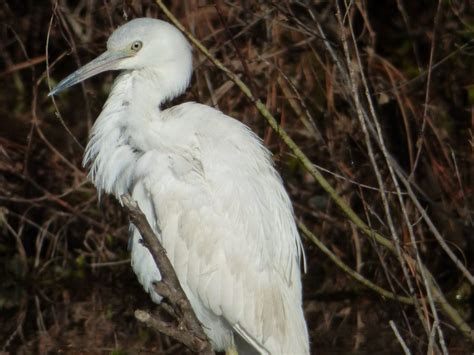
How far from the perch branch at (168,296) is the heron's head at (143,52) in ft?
4.62

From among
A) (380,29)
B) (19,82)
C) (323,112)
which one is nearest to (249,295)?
(323,112)

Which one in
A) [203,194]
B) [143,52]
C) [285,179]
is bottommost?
[285,179]

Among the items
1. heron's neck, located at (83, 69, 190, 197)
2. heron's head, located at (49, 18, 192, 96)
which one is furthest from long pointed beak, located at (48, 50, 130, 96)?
heron's neck, located at (83, 69, 190, 197)

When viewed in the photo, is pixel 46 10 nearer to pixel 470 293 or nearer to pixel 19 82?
pixel 19 82

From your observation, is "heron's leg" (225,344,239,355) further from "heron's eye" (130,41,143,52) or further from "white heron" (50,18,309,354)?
"heron's eye" (130,41,143,52)

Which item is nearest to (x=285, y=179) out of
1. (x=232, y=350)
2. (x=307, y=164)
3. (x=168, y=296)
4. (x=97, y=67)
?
(x=307, y=164)

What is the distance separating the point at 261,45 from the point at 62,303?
84.3 inches

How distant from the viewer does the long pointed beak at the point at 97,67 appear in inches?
183

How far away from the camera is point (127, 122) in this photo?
4645 millimetres

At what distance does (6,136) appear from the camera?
753 centimetres

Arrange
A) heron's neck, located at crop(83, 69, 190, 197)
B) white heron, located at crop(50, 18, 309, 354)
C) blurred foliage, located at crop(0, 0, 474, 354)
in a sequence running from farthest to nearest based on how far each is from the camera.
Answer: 1. blurred foliage, located at crop(0, 0, 474, 354)
2. heron's neck, located at crop(83, 69, 190, 197)
3. white heron, located at crop(50, 18, 309, 354)

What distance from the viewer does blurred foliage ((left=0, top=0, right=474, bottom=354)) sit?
20.5ft

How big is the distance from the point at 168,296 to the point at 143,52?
64.9 inches

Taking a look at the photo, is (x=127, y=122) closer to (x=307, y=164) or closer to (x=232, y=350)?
(x=307, y=164)
